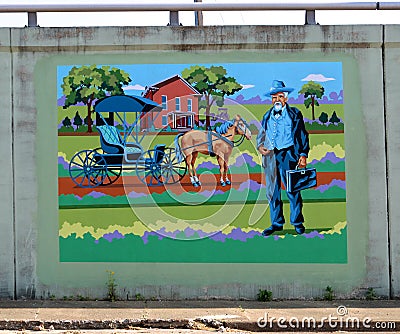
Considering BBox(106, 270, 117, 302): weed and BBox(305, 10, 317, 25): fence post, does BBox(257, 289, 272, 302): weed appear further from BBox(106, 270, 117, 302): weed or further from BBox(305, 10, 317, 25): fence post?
BBox(305, 10, 317, 25): fence post

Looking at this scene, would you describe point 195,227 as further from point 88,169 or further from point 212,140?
point 88,169

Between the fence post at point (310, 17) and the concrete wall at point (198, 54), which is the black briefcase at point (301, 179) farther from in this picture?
the fence post at point (310, 17)

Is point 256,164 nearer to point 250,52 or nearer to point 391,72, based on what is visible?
point 250,52

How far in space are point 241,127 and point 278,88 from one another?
0.70 meters

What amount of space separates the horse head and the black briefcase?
73 cm

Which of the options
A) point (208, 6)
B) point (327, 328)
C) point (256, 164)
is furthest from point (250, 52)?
point (327, 328)

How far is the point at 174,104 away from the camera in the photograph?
1015 cm

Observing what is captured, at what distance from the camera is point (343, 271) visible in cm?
1005

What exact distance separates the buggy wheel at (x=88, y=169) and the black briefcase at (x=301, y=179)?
7.81ft

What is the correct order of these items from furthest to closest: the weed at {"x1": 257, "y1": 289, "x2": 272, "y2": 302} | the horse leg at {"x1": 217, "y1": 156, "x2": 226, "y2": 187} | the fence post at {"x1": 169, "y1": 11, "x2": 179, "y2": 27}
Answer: the fence post at {"x1": 169, "y1": 11, "x2": 179, "y2": 27} < the horse leg at {"x1": 217, "y1": 156, "x2": 226, "y2": 187} < the weed at {"x1": 257, "y1": 289, "x2": 272, "y2": 302}

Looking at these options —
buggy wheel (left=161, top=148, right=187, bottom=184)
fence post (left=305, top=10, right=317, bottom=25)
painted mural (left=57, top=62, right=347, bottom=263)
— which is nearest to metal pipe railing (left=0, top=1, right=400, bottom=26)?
fence post (left=305, top=10, right=317, bottom=25)

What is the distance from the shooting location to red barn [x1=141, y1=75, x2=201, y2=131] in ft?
33.3

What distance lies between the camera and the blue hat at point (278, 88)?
33.4 feet

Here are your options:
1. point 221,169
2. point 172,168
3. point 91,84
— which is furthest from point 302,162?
point 91,84
